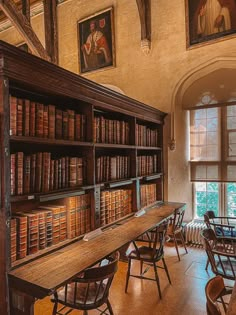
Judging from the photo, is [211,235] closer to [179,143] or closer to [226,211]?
[226,211]

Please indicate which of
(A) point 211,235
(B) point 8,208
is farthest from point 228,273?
(B) point 8,208

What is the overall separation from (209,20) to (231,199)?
9.86 ft

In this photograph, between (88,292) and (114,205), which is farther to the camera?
(114,205)

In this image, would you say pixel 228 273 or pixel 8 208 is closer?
pixel 8 208

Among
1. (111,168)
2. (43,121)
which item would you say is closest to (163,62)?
(111,168)

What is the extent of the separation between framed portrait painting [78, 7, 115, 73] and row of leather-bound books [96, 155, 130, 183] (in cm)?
256

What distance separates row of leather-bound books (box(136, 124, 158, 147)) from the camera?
11.6 feet

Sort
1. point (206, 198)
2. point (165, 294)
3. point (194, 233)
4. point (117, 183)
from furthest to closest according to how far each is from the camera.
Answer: point (206, 198)
point (194, 233)
point (117, 183)
point (165, 294)

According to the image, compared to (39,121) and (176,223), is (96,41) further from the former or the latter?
(176,223)

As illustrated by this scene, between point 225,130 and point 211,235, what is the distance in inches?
79.9

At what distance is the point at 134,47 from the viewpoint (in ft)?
15.3

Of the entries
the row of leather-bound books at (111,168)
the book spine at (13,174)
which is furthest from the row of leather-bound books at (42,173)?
the row of leather-bound books at (111,168)

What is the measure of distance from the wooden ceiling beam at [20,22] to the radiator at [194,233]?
145 inches

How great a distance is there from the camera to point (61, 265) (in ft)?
5.81
